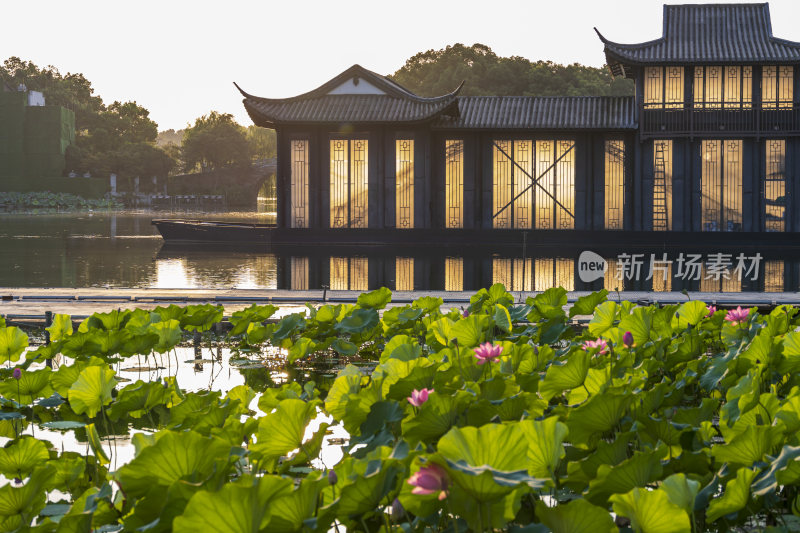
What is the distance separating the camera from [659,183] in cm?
2641

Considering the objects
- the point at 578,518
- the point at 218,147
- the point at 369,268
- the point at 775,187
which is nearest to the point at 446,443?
the point at 578,518

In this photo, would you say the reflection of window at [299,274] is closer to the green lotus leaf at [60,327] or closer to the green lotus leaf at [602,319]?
the green lotus leaf at [60,327]

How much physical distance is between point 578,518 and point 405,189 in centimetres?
2529

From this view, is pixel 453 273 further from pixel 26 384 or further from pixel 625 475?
pixel 625 475

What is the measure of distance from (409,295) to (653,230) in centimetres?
1723

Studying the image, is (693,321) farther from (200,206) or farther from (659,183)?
(200,206)

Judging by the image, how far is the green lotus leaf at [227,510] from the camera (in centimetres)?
187

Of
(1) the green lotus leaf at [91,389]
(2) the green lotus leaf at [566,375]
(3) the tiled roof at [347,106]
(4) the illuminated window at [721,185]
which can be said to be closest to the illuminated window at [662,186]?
Result: (4) the illuminated window at [721,185]

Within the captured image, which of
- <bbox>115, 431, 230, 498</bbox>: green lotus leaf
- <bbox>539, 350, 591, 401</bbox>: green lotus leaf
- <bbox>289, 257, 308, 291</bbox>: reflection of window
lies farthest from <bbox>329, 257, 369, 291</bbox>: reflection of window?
<bbox>115, 431, 230, 498</bbox>: green lotus leaf

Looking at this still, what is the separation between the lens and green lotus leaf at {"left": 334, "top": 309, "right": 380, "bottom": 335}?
6.06 metres

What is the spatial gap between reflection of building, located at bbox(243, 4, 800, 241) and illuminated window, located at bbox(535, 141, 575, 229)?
0.03m

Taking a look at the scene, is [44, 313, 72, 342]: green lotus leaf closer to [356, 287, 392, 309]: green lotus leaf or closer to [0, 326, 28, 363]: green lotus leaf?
[0, 326, 28, 363]: green lotus leaf

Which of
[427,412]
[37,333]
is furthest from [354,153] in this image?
[427,412]

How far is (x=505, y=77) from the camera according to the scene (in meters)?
52.2
